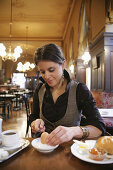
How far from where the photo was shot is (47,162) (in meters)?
0.75

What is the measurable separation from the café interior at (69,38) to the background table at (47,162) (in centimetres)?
90

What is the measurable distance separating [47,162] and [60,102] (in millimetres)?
610

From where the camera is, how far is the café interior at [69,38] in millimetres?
3910

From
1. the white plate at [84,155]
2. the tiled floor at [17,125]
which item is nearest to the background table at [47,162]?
the white plate at [84,155]

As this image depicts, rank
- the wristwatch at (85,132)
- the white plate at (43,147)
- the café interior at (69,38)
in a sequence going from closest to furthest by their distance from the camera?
1. the white plate at (43,147)
2. the wristwatch at (85,132)
3. the café interior at (69,38)

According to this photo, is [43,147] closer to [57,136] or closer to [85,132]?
[57,136]

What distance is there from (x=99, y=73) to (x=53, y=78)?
3.49 m

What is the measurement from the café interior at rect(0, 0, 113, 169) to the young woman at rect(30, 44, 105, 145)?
1.00ft

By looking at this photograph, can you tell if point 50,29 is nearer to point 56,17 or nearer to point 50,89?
point 56,17

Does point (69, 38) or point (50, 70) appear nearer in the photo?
point (50, 70)

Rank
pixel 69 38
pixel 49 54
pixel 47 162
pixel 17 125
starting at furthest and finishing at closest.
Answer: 1. pixel 69 38
2. pixel 17 125
3. pixel 49 54
4. pixel 47 162

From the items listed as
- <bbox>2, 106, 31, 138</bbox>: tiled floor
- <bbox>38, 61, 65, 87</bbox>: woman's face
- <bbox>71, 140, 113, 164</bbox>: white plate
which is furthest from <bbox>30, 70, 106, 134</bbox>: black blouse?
<bbox>2, 106, 31, 138</bbox>: tiled floor

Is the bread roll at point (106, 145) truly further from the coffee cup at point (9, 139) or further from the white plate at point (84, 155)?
the coffee cup at point (9, 139)

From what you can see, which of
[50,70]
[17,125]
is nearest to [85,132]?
[50,70]
